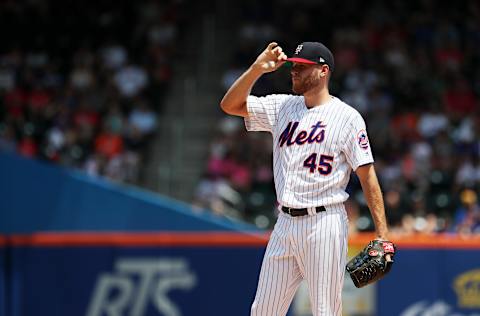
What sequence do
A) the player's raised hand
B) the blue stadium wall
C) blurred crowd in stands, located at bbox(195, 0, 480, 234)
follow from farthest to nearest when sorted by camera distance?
blurred crowd in stands, located at bbox(195, 0, 480, 234), the blue stadium wall, the player's raised hand

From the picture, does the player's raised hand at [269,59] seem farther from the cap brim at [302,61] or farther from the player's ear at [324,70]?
the player's ear at [324,70]

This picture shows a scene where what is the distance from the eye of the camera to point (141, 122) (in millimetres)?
13922

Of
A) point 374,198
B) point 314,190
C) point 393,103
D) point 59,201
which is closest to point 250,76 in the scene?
point 314,190

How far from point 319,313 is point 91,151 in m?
8.11

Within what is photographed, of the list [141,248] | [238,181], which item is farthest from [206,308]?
[238,181]

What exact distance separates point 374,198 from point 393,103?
28.0 feet

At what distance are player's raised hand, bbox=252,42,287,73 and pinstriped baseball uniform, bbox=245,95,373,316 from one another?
13.9 inches

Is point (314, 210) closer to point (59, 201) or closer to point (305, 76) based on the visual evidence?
point (305, 76)

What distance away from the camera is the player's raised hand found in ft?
18.5

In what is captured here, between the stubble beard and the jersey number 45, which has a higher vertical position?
the stubble beard

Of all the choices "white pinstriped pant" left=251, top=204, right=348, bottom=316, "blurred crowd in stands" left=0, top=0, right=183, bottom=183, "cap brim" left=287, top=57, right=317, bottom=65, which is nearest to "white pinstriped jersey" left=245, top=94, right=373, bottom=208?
"white pinstriped pant" left=251, top=204, right=348, bottom=316

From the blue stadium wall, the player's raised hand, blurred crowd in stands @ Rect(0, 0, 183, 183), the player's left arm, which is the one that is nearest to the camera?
the player's left arm

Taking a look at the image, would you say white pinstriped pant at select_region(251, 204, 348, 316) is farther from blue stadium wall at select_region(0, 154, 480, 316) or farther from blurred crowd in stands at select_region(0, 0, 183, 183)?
blurred crowd in stands at select_region(0, 0, 183, 183)

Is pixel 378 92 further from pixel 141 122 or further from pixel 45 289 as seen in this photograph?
pixel 45 289
